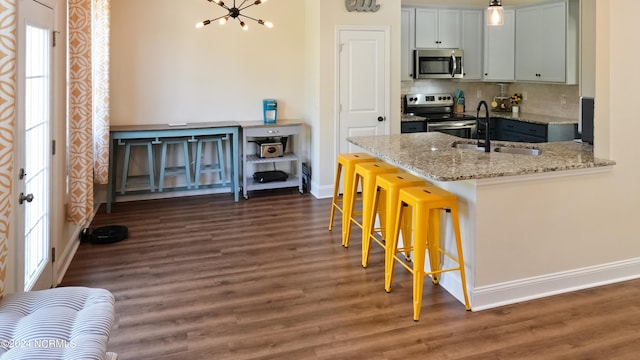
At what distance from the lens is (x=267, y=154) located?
6188 millimetres

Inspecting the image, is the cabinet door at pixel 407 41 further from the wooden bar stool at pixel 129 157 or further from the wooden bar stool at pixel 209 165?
the wooden bar stool at pixel 129 157

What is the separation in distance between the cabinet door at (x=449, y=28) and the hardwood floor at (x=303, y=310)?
12.5 feet

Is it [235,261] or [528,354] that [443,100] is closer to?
[235,261]

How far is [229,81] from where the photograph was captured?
6383 millimetres

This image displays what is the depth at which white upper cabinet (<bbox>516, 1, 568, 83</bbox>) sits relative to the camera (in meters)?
6.21

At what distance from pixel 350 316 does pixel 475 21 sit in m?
5.60

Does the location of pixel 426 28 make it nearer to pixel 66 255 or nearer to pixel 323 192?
pixel 323 192

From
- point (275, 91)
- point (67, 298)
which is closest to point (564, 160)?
point (67, 298)

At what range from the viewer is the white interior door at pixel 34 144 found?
2602 mm

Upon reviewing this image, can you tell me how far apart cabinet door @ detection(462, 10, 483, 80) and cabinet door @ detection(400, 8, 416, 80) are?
2.77ft

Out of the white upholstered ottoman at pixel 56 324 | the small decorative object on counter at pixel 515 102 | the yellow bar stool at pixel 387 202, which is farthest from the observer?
the small decorative object on counter at pixel 515 102

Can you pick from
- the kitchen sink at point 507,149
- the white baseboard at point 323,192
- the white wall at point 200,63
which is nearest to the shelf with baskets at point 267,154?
the white baseboard at point 323,192

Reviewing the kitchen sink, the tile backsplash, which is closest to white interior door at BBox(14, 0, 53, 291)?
the kitchen sink

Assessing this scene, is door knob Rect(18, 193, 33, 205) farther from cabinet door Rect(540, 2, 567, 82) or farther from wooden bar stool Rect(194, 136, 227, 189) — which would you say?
cabinet door Rect(540, 2, 567, 82)
